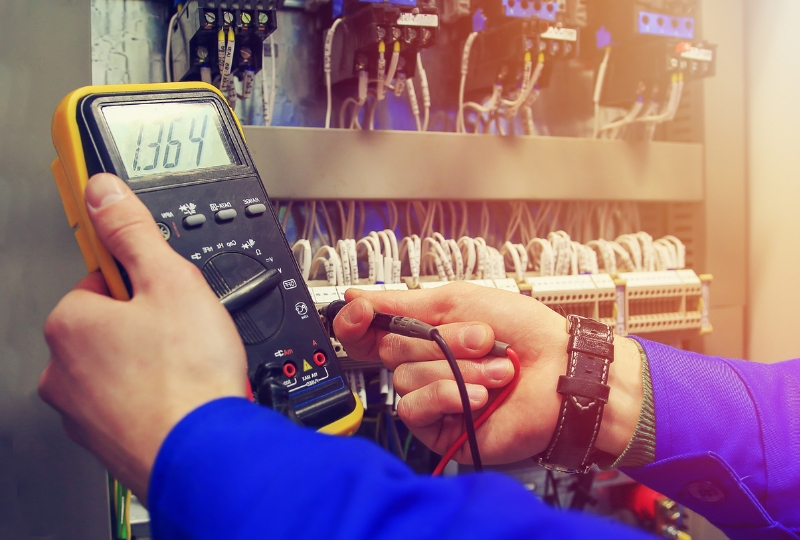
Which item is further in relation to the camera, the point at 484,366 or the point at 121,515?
the point at 121,515

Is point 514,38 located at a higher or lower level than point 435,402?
higher

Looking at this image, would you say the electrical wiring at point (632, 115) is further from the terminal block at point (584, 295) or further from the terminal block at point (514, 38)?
the terminal block at point (584, 295)

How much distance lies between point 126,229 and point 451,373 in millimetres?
375

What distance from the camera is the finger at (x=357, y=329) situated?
66cm

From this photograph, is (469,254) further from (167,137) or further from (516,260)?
(167,137)

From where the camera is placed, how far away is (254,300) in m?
0.55

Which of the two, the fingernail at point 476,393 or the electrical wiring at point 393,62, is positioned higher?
the electrical wiring at point 393,62

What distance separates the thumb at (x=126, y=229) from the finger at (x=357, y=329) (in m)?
0.26

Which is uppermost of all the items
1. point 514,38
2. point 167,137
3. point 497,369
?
point 514,38

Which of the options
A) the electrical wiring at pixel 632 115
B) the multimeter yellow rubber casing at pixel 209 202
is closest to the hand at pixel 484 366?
the multimeter yellow rubber casing at pixel 209 202

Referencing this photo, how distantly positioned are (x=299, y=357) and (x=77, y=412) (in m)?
0.20

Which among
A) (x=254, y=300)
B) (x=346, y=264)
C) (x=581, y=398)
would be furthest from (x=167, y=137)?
(x=581, y=398)

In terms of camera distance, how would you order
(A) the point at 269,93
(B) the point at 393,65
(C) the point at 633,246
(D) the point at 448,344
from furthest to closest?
1. (C) the point at 633,246
2. (A) the point at 269,93
3. (B) the point at 393,65
4. (D) the point at 448,344

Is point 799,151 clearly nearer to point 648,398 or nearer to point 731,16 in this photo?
point 731,16
